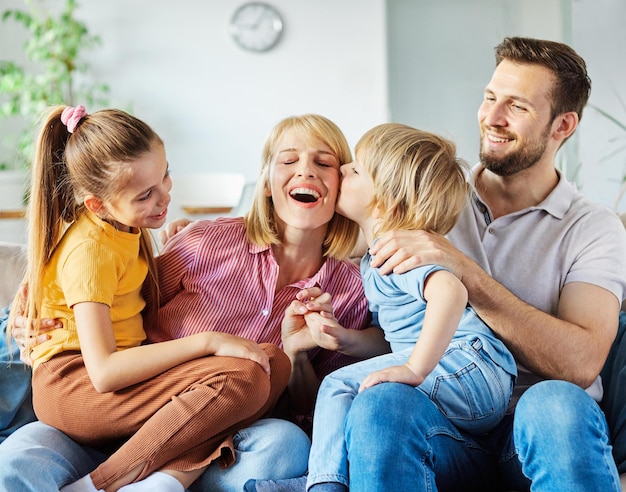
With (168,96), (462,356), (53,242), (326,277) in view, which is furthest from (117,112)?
(168,96)

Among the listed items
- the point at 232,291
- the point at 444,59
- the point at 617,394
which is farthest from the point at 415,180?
the point at 444,59

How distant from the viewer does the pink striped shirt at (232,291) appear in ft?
6.00

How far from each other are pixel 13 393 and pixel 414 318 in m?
0.89

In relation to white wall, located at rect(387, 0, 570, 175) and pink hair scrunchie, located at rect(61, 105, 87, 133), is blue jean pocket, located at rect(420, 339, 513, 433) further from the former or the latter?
white wall, located at rect(387, 0, 570, 175)

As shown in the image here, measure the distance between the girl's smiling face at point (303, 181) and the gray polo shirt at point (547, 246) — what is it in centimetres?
32

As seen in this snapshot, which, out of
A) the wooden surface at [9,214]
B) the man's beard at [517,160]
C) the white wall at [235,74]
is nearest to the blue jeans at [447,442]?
the man's beard at [517,160]

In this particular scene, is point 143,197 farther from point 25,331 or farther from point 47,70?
point 47,70

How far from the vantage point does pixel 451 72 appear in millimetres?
6008

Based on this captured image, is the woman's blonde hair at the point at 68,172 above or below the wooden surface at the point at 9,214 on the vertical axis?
above

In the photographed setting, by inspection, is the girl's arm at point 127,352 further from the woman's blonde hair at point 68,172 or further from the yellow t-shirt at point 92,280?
the woman's blonde hair at point 68,172

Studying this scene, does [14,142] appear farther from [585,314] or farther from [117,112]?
[585,314]

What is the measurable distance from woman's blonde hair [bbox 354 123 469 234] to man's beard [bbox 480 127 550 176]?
0.21 meters

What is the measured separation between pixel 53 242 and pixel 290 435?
0.65 m

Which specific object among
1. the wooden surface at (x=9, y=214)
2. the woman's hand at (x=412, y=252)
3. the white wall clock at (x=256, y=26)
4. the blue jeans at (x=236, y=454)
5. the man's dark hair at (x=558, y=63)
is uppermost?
the white wall clock at (x=256, y=26)
